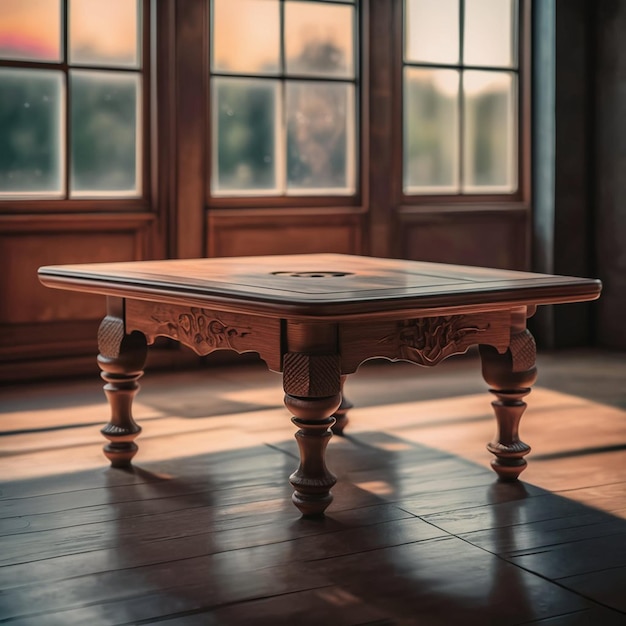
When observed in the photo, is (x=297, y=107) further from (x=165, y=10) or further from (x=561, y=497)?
(x=561, y=497)

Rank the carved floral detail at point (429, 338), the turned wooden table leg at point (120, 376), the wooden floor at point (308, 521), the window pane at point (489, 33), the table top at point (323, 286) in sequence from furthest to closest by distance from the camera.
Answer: the window pane at point (489, 33) < the turned wooden table leg at point (120, 376) < the carved floral detail at point (429, 338) < the table top at point (323, 286) < the wooden floor at point (308, 521)

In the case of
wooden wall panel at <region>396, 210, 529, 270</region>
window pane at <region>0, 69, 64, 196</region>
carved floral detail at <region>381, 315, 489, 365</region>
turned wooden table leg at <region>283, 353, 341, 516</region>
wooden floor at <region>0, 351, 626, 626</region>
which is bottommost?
wooden floor at <region>0, 351, 626, 626</region>

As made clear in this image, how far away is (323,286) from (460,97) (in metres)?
3.16

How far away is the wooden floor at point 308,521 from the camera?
7.11 ft

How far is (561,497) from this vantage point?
292cm

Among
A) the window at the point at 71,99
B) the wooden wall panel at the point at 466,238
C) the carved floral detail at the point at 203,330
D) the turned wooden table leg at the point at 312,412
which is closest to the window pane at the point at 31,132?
the window at the point at 71,99

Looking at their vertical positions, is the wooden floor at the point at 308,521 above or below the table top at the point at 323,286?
below

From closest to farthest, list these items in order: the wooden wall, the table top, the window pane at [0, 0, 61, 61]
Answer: the table top, the window pane at [0, 0, 61, 61], the wooden wall

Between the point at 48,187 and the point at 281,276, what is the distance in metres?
2.05

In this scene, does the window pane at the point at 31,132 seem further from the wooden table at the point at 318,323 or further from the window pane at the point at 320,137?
the wooden table at the point at 318,323

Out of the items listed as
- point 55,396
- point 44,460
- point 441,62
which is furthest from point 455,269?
point 441,62

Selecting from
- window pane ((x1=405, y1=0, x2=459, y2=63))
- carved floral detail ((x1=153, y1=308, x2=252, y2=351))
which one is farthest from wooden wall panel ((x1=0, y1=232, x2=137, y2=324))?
carved floral detail ((x1=153, y1=308, x2=252, y2=351))

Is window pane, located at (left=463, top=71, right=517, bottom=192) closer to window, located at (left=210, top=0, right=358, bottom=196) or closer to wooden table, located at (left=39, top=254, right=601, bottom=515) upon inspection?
window, located at (left=210, top=0, right=358, bottom=196)

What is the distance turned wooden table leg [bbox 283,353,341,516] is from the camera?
2.60 m
